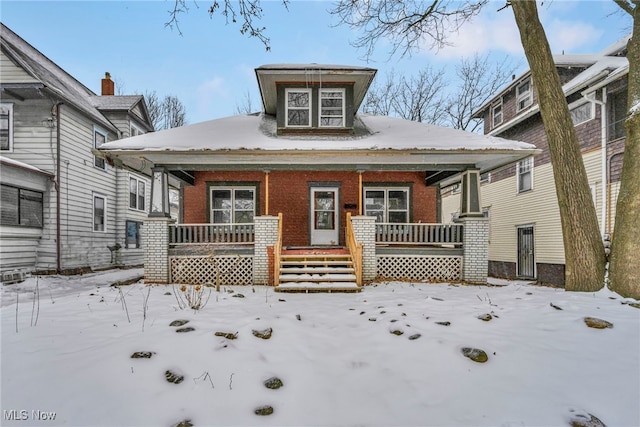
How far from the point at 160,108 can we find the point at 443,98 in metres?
24.3

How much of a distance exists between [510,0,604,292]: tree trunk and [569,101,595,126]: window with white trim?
6.63 meters

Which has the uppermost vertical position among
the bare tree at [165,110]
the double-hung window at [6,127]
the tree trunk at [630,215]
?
the bare tree at [165,110]

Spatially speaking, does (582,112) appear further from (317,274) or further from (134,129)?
(134,129)

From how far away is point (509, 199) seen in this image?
14.5 metres

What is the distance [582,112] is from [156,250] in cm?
1488

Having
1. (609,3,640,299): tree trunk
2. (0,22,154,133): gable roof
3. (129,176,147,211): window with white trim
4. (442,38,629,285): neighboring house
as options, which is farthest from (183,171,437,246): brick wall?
(129,176,147,211): window with white trim

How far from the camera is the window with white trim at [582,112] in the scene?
10513 millimetres

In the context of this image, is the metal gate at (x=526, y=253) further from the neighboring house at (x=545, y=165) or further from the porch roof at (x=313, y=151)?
the porch roof at (x=313, y=151)

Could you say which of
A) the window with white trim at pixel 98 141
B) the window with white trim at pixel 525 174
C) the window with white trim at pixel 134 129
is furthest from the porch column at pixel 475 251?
the window with white trim at pixel 134 129

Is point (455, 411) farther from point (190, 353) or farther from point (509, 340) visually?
point (190, 353)

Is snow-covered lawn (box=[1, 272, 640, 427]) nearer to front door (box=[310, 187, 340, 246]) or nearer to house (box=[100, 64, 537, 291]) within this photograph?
house (box=[100, 64, 537, 291])

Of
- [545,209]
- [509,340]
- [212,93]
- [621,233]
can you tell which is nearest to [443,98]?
[545,209]

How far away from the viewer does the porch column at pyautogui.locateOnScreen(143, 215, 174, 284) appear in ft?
26.8

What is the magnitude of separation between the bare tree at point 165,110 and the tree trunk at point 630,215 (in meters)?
29.1
